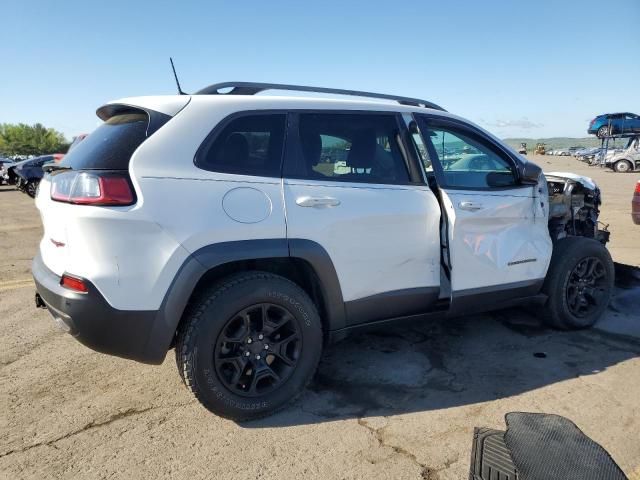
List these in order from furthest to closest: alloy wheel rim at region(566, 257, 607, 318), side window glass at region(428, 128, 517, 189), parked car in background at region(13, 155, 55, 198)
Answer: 1. parked car in background at region(13, 155, 55, 198)
2. alloy wheel rim at region(566, 257, 607, 318)
3. side window glass at region(428, 128, 517, 189)

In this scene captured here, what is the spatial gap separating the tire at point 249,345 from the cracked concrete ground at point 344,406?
0.17 meters

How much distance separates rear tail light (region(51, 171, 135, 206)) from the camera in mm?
2434

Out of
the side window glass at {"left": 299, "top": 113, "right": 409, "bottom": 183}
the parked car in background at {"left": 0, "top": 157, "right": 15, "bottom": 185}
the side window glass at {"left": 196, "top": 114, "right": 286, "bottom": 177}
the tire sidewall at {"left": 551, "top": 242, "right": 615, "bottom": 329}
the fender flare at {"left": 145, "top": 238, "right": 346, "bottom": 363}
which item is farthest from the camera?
the parked car in background at {"left": 0, "top": 157, "right": 15, "bottom": 185}

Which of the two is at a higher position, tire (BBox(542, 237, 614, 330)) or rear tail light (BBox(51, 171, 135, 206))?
rear tail light (BBox(51, 171, 135, 206))

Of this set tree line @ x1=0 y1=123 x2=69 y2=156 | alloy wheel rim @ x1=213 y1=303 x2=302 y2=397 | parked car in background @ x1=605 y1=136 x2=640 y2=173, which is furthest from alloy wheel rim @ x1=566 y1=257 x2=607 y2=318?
tree line @ x1=0 y1=123 x2=69 y2=156

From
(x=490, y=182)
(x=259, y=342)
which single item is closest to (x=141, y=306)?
(x=259, y=342)

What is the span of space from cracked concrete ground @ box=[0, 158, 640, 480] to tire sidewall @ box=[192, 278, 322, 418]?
12 cm

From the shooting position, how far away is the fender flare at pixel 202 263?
2.54 metres

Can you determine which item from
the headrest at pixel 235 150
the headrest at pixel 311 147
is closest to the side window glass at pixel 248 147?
the headrest at pixel 235 150

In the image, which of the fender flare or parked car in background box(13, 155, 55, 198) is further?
parked car in background box(13, 155, 55, 198)

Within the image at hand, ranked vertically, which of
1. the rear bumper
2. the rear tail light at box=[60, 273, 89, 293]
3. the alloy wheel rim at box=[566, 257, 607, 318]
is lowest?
the alloy wheel rim at box=[566, 257, 607, 318]

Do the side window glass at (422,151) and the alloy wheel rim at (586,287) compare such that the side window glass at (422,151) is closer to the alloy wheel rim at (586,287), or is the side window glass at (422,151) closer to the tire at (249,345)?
the tire at (249,345)

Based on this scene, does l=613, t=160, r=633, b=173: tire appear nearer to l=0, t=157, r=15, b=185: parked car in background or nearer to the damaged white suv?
the damaged white suv

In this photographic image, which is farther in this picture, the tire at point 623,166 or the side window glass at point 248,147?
the tire at point 623,166
